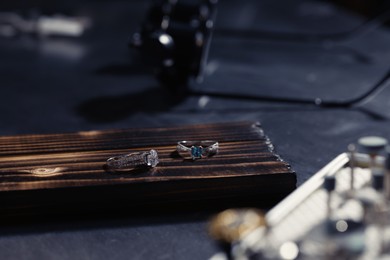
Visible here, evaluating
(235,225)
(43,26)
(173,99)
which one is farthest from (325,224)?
(43,26)

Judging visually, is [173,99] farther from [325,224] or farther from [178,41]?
[325,224]

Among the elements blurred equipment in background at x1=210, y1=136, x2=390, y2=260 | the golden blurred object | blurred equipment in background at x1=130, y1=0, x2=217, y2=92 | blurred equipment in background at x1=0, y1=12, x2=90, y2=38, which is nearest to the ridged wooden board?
blurred equipment in background at x1=210, y1=136, x2=390, y2=260

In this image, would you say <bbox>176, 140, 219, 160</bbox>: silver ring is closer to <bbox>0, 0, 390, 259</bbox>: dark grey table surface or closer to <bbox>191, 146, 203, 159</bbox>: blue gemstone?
<bbox>191, 146, 203, 159</bbox>: blue gemstone

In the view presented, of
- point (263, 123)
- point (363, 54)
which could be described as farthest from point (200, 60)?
point (363, 54)

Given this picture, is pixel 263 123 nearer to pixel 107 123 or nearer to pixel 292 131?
pixel 292 131

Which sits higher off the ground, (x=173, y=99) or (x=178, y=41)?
(x=178, y=41)

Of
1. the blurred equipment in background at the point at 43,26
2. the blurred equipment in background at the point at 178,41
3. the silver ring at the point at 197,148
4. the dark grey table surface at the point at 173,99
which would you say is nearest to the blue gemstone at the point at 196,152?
the silver ring at the point at 197,148

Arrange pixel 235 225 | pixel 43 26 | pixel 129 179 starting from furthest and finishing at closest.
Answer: pixel 43 26, pixel 129 179, pixel 235 225
